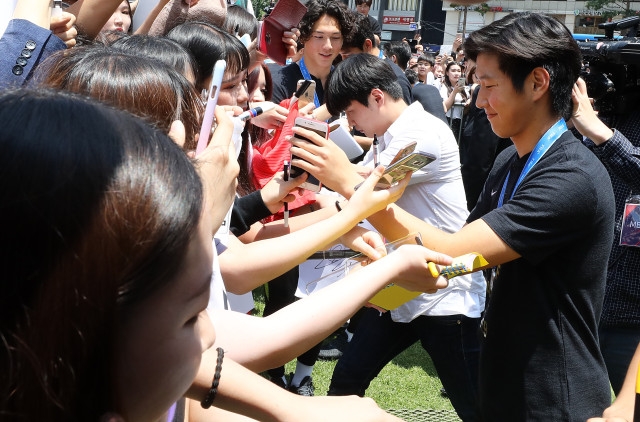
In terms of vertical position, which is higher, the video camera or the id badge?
the video camera

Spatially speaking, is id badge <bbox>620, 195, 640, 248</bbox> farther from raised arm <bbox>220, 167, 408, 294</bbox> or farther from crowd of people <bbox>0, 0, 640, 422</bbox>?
raised arm <bbox>220, 167, 408, 294</bbox>

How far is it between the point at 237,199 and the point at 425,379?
254cm

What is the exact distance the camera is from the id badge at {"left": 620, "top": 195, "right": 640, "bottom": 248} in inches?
115

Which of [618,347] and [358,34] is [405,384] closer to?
[618,347]

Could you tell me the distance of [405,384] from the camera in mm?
4660

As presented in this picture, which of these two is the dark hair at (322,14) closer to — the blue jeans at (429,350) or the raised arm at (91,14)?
the blue jeans at (429,350)

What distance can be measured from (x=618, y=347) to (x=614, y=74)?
120 centimetres

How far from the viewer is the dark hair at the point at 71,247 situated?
67cm

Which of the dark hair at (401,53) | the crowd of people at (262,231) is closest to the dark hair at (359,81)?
the crowd of people at (262,231)

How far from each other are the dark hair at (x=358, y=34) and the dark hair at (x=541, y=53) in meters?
3.13

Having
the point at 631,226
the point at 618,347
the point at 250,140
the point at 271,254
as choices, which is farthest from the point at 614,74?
the point at 271,254

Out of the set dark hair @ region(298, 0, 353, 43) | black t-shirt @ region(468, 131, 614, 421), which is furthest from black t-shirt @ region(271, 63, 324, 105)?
black t-shirt @ region(468, 131, 614, 421)

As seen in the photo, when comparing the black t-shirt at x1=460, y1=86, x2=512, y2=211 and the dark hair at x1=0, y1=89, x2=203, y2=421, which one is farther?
the black t-shirt at x1=460, y1=86, x2=512, y2=211

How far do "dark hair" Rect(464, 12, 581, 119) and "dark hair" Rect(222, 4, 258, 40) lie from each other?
1892 millimetres
